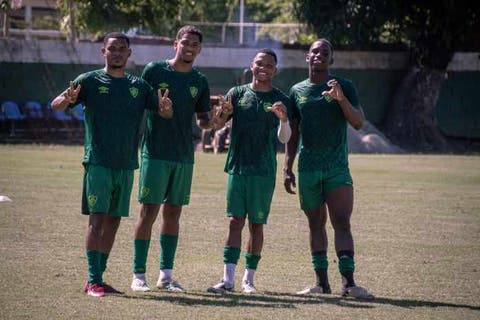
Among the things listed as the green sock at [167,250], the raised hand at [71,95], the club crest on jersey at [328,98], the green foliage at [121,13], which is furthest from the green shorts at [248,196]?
the green foliage at [121,13]

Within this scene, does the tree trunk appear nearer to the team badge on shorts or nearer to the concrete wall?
the concrete wall

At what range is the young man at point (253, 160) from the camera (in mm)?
9328

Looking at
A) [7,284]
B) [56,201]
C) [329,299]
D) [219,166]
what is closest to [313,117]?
[329,299]

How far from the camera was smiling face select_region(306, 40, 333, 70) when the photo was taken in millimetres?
9328

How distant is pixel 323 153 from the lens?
9.44 meters

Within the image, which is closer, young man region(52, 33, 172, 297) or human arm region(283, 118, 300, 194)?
young man region(52, 33, 172, 297)

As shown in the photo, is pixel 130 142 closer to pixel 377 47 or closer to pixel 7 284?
pixel 7 284

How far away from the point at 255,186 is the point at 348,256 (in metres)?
1.04

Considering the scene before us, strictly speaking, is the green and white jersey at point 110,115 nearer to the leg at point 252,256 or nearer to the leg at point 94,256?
the leg at point 94,256

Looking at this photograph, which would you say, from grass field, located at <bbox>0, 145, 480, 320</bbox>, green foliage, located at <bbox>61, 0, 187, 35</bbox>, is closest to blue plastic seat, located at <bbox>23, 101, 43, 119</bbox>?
green foliage, located at <bbox>61, 0, 187, 35</bbox>

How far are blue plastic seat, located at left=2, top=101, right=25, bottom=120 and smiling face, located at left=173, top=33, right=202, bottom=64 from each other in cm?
2468

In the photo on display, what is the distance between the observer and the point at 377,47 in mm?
37438

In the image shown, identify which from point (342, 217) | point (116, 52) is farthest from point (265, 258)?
point (116, 52)

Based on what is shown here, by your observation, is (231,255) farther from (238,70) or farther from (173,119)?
(238,70)
